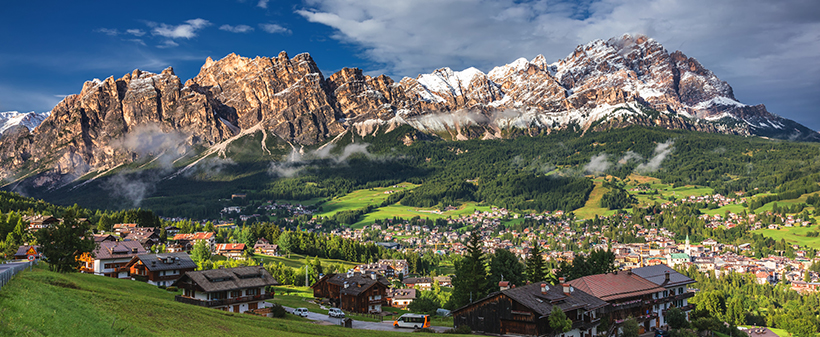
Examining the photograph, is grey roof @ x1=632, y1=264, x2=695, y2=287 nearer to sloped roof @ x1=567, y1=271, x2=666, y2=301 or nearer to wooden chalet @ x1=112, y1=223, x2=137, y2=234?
sloped roof @ x1=567, y1=271, x2=666, y2=301

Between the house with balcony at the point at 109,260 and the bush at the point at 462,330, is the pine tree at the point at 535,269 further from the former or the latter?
the house with balcony at the point at 109,260

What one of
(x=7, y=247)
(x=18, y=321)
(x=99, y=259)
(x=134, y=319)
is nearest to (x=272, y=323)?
(x=134, y=319)

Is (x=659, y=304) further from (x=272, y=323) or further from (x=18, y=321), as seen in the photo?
(x=18, y=321)

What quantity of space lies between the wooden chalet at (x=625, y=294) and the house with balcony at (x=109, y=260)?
252 feet

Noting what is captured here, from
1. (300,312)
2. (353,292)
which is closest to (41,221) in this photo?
(353,292)

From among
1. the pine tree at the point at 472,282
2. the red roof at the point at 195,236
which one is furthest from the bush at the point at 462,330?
the red roof at the point at 195,236

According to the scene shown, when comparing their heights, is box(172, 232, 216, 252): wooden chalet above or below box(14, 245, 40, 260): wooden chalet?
below

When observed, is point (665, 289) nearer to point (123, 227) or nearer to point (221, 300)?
point (221, 300)

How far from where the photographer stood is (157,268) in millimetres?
84875

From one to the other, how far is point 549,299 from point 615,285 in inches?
709

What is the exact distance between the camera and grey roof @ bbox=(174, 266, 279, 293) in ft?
227

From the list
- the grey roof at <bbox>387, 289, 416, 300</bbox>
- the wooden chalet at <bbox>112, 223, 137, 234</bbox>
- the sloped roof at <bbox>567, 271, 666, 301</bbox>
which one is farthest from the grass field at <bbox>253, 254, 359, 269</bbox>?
the sloped roof at <bbox>567, 271, 666, 301</bbox>

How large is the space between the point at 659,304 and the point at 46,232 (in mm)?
85850

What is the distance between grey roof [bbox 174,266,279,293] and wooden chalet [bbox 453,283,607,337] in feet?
97.6
